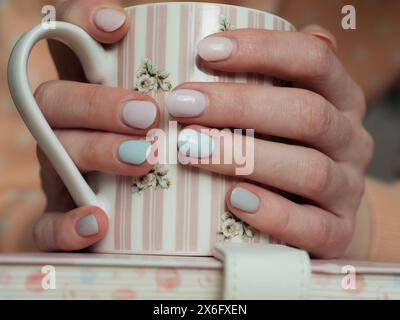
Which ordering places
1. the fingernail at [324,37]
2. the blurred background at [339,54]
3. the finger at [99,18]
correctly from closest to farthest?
the finger at [99,18] < the fingernail at [324,37] < the blurred background at [339,54]

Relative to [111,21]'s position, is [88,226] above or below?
below

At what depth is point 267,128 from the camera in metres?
0.52

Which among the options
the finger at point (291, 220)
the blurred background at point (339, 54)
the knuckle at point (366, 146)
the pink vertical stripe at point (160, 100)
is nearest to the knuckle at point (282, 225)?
the finger at point (291, 220)

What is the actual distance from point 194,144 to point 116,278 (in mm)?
132

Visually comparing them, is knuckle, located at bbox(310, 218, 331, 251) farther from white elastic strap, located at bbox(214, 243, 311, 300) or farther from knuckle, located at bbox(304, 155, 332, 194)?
white elastic strap, located at bbox(214, 243, 311, 300)

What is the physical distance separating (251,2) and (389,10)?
29 cm

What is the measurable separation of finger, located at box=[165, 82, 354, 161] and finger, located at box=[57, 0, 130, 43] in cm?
8

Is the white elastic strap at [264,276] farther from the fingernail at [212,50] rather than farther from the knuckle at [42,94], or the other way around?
the knuckle at [42,94]

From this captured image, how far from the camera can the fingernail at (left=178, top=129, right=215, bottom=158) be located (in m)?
0.47

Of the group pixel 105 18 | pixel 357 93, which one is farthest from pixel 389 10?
pixel 105 18

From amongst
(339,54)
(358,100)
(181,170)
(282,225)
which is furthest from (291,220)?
(339,54)

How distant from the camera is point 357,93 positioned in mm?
692

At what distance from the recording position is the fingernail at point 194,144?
47 cm

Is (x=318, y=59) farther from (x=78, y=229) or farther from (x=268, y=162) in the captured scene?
(x=78, y=229)
